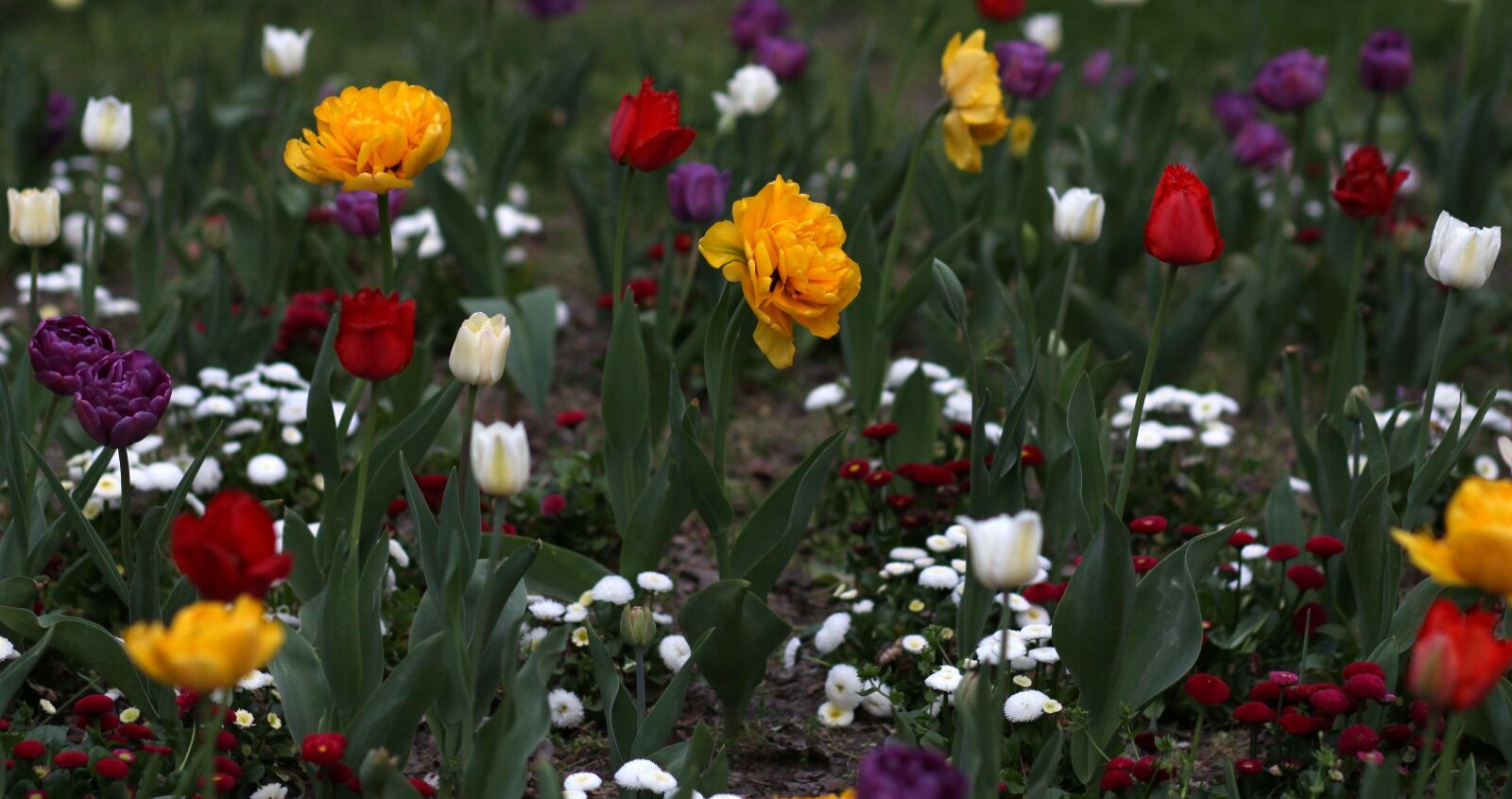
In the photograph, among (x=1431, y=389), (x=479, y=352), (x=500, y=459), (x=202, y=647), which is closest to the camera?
(x=202, y=647)

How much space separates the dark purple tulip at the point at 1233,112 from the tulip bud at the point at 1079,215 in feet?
5.18

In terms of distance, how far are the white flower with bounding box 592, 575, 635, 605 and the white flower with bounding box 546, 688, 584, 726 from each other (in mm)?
135

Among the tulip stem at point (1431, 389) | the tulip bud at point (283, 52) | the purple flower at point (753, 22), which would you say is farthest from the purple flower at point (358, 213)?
the tulip stem at point (1431, 389)

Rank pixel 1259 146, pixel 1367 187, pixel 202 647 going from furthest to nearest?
pixel 1259 146 < pixel 1367 187 < pixel 202 647

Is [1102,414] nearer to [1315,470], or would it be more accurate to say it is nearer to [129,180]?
[1315,470]

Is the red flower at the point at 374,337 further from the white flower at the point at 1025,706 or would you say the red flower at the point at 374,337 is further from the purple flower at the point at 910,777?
the white flower at the point at 1025,706

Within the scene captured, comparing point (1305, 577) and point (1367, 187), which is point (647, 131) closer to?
point (1305, 577)

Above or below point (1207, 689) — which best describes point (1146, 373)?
above

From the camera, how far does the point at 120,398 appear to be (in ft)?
Result: 5.50

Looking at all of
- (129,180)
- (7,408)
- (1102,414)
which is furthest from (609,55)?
(7,408)

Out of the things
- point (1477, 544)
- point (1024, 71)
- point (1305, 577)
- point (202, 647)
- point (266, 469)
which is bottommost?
point (266, 469)

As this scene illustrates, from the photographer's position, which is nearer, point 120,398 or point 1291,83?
point 120,398

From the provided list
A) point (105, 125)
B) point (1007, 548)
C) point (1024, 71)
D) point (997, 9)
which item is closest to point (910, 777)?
point (1007, 548)

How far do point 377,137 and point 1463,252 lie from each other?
1.25m
